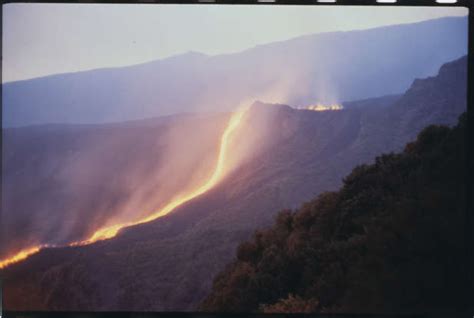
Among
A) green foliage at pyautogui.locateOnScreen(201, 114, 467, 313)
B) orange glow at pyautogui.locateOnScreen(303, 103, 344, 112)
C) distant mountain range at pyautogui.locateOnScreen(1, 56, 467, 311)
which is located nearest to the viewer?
green foliage at pyautogui.locateOnScreen(201, 114, 467, 313)

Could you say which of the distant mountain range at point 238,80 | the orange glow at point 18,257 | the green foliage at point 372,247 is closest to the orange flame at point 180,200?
the orange glow at point 18,257

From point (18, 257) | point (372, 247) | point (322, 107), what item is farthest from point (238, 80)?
point (18, 257)

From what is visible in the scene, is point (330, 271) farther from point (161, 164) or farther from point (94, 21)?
point (94, 21)

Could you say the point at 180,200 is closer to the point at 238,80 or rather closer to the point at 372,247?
the point at 238,80

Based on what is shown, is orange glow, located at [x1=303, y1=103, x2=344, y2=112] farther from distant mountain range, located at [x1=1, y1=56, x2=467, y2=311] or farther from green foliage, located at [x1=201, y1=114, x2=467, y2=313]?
green foliage, located at [x1=201, y1=114, x2=467, y2=313]

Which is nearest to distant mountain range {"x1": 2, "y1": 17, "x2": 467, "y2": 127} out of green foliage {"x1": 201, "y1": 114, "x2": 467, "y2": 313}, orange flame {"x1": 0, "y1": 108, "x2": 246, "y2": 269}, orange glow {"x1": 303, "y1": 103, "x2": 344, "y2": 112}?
orange glow {"x1": 303, "y1": 103, "x2": 344, "y2": 112}

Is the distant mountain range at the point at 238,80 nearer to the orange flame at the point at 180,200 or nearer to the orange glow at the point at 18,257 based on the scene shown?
the orange flame at the point at 180,200
